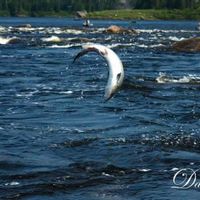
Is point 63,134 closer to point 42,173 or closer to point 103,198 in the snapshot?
point 42,173

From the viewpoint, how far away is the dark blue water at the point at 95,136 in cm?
1334

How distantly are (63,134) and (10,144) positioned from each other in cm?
171

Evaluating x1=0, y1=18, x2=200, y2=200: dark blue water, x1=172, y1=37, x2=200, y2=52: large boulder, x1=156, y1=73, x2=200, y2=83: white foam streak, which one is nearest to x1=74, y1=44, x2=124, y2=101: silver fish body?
x1=0, y1=18, x2=200, y2=200: dark blue water

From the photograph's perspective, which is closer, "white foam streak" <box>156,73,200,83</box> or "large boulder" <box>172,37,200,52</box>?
"white foam streak" <box>156,73,200,83</box>

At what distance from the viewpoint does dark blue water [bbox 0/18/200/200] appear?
43.8 feet

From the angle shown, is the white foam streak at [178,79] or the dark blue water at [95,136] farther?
the white foam streak at [178,79]

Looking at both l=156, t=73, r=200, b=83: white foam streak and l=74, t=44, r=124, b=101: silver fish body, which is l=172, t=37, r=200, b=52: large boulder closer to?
l=156, t=73, r=200, b=83: white foam streak

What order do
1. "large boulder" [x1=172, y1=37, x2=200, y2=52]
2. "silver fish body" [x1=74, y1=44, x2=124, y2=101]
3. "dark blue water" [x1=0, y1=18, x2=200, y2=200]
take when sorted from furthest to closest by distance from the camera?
1. "large boulder" [x1=172, y1=37, x2=200, y2=52]
2. "dark blue water" [x1=0, y1=18, x2=200, y2=200]
3. "silver fish body" [x1=74, y1=44, x2=124, y2=101]

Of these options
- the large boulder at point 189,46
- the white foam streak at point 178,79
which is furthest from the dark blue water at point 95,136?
the large boulder at point 189,46

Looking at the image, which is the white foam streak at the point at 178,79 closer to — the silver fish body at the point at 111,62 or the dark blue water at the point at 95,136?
the dark blue water at the point at 95,136

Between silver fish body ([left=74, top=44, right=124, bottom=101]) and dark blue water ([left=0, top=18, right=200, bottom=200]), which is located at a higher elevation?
silver fish body ([left=74, top=44, right=124, bottom=101])

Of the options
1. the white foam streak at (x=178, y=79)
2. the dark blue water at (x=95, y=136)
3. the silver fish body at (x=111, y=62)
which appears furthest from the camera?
the white foam streak at (x=178, y=79)

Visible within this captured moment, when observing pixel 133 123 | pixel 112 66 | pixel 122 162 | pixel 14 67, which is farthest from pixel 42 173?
pixel 14 67

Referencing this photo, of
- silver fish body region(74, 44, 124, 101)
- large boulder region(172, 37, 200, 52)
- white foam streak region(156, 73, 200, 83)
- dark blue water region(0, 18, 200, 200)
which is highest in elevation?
silver fish body region(74, 44, 124, 101)
